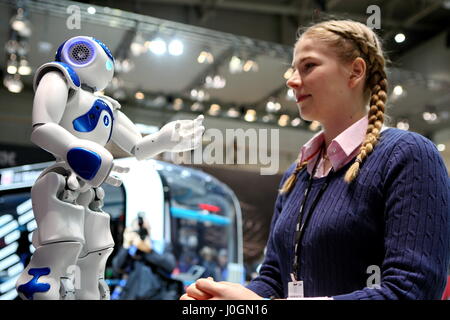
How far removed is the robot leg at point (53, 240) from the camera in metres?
0.94

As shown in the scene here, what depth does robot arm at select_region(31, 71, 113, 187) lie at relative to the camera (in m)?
0.91

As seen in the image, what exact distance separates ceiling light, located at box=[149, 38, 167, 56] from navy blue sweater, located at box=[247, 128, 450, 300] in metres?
2.56

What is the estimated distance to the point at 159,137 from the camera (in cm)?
114

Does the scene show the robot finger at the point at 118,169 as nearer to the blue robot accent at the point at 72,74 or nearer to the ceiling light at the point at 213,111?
the blue robot accent at the point at 72,74

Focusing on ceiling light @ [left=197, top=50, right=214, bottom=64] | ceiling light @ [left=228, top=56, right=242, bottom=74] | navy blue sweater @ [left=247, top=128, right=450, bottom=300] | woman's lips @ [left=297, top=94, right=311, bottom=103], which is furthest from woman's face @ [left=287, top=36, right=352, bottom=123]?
ceiling light @ [left=228, top=56, right=242, bottom=74]

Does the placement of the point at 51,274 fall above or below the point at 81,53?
below

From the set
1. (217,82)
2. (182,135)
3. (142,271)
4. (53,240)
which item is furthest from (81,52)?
(217,82)

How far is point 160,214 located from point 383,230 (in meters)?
1.81

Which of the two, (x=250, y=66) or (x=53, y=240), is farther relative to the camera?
(x=250, y=66)

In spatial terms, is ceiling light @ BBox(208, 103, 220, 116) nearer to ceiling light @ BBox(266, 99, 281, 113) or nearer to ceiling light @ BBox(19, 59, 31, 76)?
ceiling light @ BBox(266, 99, 281, 113)

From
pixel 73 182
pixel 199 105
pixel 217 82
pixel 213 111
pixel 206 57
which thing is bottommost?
pixel 73 182

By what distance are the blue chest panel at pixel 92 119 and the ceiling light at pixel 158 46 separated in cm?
244

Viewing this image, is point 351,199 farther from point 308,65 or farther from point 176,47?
point 176,47

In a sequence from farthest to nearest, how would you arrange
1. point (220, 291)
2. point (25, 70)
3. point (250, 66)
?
point (250, 66)
point (25, 70)
point (220, 291)
